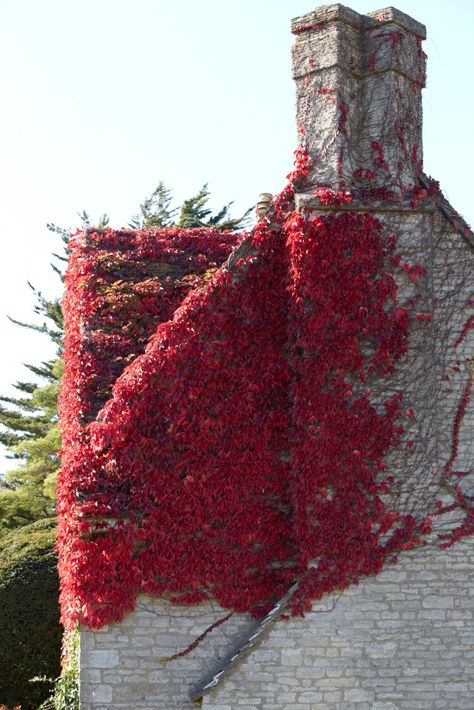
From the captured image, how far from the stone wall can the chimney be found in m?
4.58

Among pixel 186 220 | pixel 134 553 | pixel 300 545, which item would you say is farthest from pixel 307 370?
pixel 186 220

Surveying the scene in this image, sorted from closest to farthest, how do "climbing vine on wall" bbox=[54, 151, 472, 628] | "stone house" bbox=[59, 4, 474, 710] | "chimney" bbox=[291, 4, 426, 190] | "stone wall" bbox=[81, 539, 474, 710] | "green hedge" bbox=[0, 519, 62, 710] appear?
1. "stone wall" bbox=[81, 539, 474, 710]
2. "stone house" bbox=[59, 4, 474, 710]
3. "climbing vine on wall" bbox=[54, 151, 472, 628]
4. "chimney" bbox=[291, 4, 426, 190]
5. "green hedge" bbox=[0, 519, 62, 710]

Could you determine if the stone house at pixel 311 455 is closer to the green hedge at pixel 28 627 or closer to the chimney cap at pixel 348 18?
the chimney cap at pixel 348 18

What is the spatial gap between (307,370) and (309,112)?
326cm

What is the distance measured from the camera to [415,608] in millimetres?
10773

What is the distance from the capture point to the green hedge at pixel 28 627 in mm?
14906

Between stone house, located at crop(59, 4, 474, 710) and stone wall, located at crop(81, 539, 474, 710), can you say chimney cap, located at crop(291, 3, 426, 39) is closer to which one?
stone house, located at crop(59, 4, 474, 710)

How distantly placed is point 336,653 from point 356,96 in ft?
21.6

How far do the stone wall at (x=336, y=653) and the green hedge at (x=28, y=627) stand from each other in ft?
14.7

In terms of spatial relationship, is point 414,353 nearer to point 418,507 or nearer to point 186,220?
point 418,507

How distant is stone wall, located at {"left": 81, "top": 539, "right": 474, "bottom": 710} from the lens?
413 inches

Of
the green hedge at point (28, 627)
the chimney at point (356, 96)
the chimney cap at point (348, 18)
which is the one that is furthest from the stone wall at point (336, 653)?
the chimney cap at point (348, 18)

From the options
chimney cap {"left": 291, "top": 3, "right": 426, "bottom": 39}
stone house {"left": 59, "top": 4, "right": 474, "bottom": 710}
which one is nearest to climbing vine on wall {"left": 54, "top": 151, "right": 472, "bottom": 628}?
stone house {"left": 59, "top": 4, "right": 474, "bottom": 710}

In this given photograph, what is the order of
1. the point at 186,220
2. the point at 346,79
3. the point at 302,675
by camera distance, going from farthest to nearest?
the point at 186,220, the point at 346,79, the point at 302,675
